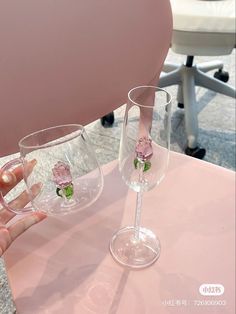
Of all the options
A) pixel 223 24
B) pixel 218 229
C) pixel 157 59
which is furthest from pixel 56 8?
pixel 223 24

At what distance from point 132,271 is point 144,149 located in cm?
20

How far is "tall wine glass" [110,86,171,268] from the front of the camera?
597 millimetres

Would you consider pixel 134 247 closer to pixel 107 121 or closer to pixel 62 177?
pixel 62 177

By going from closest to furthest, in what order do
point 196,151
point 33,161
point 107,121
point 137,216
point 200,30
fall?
1. point 33,161
2. point 137,216
3. point 200,30
4. point 196,151
5. point 107,121

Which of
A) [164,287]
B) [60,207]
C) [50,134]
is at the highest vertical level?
[50,134]

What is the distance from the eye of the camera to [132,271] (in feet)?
2.17

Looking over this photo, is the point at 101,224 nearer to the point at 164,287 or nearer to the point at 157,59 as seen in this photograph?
the point at 164,287

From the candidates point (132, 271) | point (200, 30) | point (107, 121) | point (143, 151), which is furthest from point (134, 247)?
point (107, 121)

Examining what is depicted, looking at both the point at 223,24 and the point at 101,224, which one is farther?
the point at 223,24

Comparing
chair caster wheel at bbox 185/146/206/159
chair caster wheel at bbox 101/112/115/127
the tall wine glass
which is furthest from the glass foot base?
chair caster wheel at bbox 101/112/115/127

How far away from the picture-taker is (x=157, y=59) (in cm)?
89

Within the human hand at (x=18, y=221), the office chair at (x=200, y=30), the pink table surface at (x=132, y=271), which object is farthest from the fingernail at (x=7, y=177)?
the office chair at (x=200, y=30)

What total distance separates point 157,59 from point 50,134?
367 millimetres

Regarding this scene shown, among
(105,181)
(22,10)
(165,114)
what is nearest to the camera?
(165,114)
